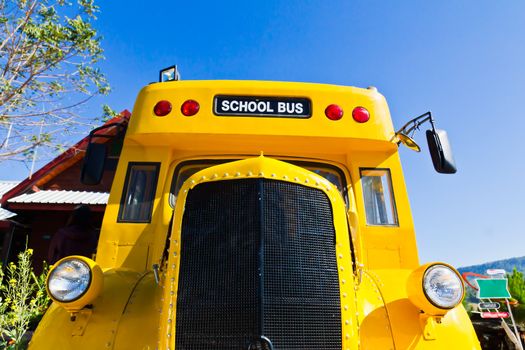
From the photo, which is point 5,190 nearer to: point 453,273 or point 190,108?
point 190,108

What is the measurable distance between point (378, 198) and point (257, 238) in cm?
202

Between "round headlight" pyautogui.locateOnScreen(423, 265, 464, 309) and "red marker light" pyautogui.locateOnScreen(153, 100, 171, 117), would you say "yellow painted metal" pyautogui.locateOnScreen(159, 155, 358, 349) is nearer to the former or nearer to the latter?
"round headlight" pyautogui.locateOnScreen(423, 265, 464, 309)

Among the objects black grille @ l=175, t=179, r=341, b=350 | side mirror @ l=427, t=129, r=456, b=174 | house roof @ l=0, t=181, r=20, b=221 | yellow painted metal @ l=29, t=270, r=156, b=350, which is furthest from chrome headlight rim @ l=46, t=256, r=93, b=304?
house roof @ l=0, t=181, r=20, b=221

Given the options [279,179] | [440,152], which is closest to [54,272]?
[279,179]

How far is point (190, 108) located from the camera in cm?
379

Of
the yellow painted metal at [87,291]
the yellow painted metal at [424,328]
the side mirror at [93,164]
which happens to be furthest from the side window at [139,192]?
the yellow painted metal at [424,328]

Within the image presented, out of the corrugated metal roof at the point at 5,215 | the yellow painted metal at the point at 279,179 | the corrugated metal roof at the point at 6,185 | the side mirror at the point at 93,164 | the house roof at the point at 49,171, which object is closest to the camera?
the yellow painted metal at the point at 279,179

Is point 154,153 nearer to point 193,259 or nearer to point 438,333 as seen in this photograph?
point 193,259

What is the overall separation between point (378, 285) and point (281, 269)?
1196mm

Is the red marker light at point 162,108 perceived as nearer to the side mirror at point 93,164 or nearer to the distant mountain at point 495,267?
the side mirror at point 93,164

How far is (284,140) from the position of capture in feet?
12.5

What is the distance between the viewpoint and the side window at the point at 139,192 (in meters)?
3.71

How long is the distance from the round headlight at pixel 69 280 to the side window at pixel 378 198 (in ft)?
8.06

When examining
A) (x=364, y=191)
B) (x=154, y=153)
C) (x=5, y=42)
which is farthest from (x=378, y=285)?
(x=5, y=42)
